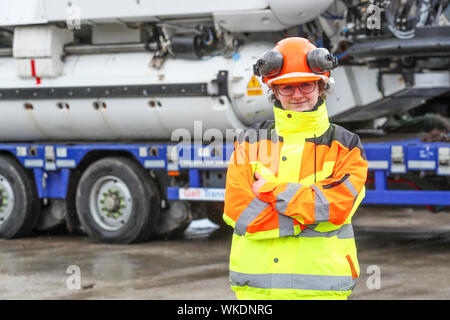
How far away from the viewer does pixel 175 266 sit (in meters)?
8.96

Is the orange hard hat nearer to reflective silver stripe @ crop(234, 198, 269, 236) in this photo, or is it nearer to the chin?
the chin

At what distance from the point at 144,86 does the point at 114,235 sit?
5.65 feet

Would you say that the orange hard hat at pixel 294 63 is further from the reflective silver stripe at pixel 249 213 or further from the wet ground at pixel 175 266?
the wet ground at pixel 175 266

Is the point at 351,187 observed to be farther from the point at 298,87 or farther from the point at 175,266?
the point at 175,266

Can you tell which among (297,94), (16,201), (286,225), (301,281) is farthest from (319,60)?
(16,201)

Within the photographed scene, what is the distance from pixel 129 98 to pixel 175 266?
6.28ft

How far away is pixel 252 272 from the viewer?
3.80m

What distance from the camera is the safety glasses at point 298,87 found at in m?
3.77

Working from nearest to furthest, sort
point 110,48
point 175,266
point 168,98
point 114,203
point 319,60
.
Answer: point 319,60
point 175,266
point 168,98
point 110,48
point 114,203

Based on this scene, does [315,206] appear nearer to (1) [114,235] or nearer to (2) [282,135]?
(2) [282,135]

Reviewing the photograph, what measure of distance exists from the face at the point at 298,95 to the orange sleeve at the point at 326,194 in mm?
230

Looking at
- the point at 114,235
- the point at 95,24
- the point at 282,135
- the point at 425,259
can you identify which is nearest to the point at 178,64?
the point at 95,24

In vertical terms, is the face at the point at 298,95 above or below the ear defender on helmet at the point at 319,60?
below

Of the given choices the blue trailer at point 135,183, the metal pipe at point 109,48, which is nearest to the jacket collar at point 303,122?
the blue trailer at point 135,183
